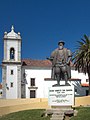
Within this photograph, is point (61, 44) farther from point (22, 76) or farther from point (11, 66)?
point (22, 76)

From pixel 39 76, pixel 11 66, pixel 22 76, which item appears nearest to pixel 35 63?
pixel 39 76

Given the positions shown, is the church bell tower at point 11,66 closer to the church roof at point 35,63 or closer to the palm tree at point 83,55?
the church roof at point 35,63

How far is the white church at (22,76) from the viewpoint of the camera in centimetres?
5422

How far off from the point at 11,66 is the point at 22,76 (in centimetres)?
287

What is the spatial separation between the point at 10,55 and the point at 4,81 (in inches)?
192

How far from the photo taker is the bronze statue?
18.4 meters

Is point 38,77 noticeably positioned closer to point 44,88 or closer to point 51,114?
point 44,88

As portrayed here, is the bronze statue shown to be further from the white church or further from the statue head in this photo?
the white church

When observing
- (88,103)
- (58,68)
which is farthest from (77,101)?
(58,68)

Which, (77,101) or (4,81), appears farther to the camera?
(4,81)

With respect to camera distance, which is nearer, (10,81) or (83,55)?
(83,55)

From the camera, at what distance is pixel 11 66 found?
54.8m

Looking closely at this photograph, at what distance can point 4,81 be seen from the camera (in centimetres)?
5422

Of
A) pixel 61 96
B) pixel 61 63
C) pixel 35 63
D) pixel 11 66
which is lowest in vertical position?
pixel 61 96
